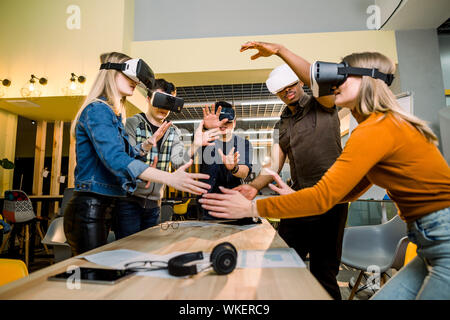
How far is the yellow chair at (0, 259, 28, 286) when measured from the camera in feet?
3.26

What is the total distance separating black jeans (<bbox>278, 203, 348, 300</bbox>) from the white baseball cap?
814 millimetres

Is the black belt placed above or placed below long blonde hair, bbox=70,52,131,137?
below

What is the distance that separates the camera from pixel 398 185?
2.97 feet

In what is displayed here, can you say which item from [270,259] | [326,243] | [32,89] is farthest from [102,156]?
[32,89]

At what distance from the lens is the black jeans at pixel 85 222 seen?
117 cm

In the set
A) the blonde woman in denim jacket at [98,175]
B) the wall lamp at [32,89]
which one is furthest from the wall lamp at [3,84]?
the blonde woman in denim jacket at [98,175]

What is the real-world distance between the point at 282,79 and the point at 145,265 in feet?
4.60

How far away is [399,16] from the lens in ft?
12.6

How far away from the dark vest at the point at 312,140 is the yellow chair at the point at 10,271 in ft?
4.81

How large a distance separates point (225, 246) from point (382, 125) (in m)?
0.64

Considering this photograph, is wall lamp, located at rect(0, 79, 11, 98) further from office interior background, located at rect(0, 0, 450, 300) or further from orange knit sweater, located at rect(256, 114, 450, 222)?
orange knit sweater, located at rect(256, 114, 450, 222)

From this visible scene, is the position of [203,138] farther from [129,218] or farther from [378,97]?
[378,97]

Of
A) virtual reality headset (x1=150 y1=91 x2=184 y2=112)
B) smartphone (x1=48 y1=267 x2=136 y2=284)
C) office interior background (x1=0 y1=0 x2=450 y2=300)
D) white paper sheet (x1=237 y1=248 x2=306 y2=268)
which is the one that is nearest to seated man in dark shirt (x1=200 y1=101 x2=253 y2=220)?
virtual reality headset (x1=150 y1=91 x2=184 y2=112)
